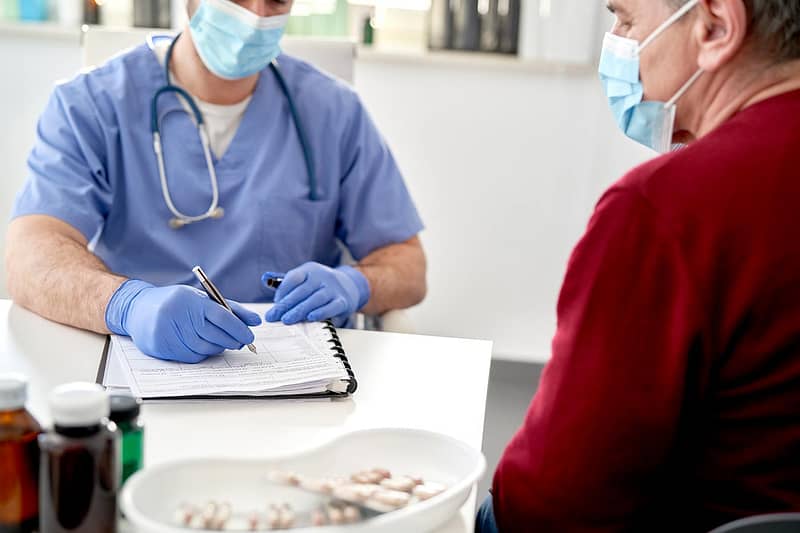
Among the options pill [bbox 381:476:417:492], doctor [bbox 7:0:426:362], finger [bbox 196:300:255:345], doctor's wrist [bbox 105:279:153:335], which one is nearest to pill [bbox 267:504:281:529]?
pill [bbox 381:476:417:492]

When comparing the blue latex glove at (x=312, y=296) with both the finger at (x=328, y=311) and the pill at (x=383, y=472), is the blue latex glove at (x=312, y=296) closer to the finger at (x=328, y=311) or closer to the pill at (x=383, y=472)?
the finger at (x=328, y=311)

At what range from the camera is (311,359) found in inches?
46.5

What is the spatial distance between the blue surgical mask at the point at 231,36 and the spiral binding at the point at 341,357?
1.84ft

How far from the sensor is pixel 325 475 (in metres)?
0.80

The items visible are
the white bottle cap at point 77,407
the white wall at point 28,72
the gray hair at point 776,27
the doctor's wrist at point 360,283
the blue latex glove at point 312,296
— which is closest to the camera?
the white bottle cap at point 77,407

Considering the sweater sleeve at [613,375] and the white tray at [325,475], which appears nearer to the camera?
the white tray at [325,475]

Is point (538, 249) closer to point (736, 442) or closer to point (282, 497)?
point (736, 442)

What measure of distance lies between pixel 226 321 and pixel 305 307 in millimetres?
209

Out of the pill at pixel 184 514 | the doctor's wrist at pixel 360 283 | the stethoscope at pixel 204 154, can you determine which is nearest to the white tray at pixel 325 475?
the pill at pixel 184 514

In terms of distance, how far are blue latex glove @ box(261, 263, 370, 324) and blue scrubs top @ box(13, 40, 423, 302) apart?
284 millimetres

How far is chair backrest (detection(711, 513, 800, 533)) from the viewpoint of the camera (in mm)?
686

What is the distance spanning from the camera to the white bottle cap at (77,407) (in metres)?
0.67

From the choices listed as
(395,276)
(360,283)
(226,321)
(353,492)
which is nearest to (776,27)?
(353,492)

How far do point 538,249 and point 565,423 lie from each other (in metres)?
2.12
